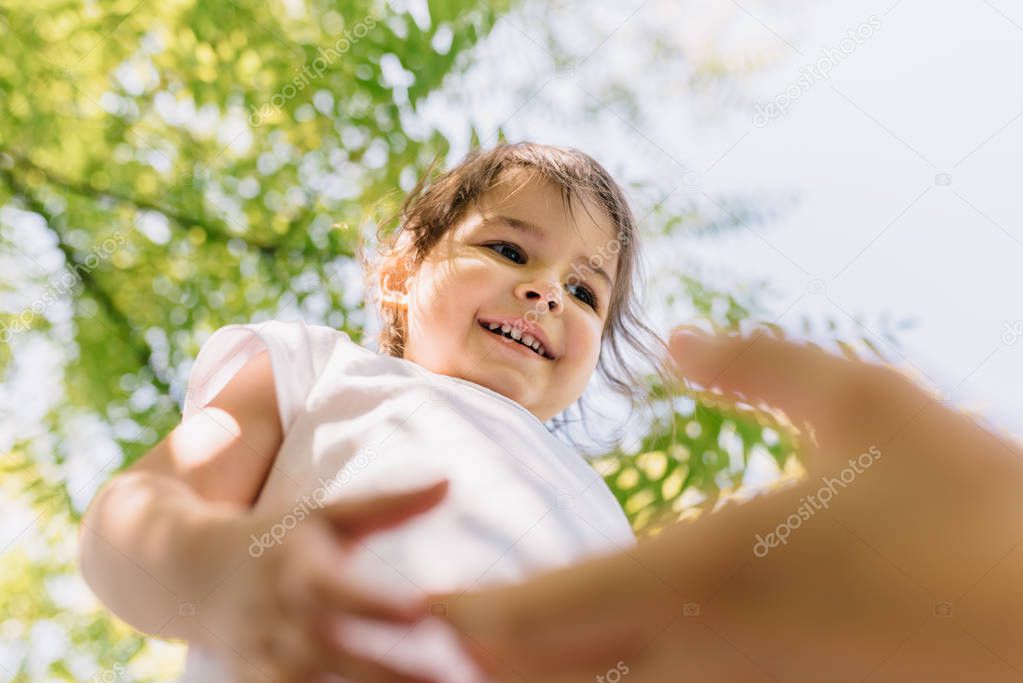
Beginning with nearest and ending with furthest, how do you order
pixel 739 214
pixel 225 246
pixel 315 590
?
pixel 315 590 < pixel 739 214 < pixel 225 246

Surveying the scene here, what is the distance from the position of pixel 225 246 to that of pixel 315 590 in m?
1.11

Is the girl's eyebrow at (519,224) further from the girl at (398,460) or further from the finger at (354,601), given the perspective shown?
the finger at (354,601)

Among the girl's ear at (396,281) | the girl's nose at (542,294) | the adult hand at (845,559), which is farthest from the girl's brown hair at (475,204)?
the adult hand at (845,559)

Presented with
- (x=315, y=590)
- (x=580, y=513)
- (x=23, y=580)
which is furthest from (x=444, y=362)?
(x=23, y=580)

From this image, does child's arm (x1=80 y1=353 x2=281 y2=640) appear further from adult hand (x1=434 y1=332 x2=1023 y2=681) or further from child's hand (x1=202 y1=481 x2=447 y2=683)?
adult hand (x1=434 y1=332 x2=1023 y2=681)

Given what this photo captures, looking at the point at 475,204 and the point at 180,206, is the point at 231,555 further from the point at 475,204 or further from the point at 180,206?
the point at 180,206

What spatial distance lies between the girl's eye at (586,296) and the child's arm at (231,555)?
14.2 inches

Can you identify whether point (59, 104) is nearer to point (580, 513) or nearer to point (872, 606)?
point (580, 513)

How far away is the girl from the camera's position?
39 cm

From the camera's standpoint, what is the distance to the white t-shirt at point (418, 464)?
21.0 inches

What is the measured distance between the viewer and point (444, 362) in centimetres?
78

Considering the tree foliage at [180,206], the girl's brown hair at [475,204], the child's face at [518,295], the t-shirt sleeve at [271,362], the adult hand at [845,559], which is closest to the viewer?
the adult hand at [845,559]

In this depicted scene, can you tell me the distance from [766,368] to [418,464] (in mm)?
371

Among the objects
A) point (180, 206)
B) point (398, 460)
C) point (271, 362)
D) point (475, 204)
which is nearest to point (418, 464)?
point (398, 460)
